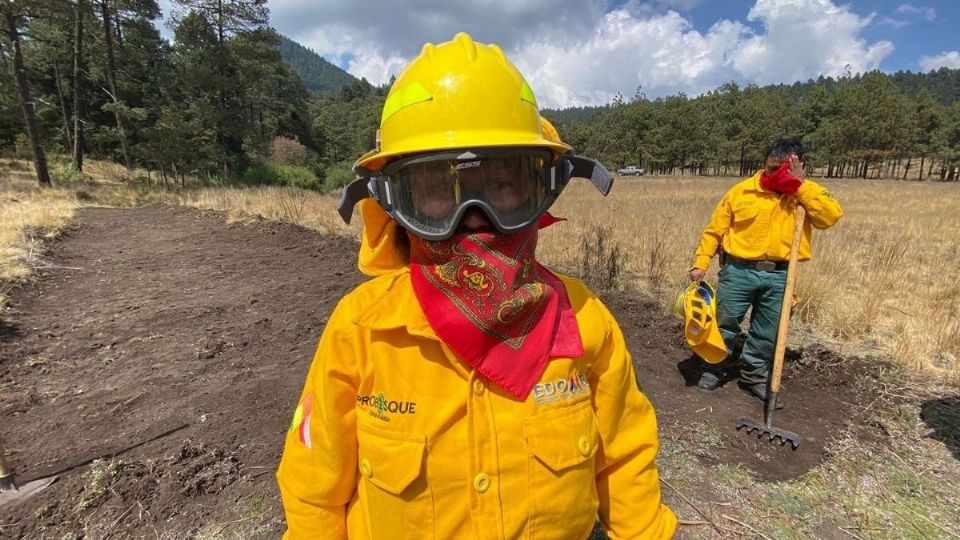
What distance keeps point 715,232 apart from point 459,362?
3697 millimetres

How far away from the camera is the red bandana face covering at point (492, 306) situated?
43.3 inches

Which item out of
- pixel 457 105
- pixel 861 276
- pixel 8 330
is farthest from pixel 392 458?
pixel 861 276

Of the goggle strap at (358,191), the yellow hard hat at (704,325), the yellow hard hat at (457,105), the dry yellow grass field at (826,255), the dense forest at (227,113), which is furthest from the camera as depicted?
the dense forest at (227,113)

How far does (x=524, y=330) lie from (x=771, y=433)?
3064mm

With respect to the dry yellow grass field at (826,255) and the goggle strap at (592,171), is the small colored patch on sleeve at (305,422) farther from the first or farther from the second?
the dry yellow grass field at (826,255)

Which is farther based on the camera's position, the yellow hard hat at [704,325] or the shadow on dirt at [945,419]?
the yellow hard hat at [704,325]

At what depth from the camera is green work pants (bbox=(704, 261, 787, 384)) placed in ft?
12.5

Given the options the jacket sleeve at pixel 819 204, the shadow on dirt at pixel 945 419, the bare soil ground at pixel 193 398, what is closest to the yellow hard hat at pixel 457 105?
the bare soil ground at pixel 193 398

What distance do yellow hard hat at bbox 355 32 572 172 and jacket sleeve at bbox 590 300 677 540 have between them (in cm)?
57

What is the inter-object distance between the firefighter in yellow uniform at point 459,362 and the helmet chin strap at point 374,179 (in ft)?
0.06

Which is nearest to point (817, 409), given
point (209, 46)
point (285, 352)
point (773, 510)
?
point (773, 510)

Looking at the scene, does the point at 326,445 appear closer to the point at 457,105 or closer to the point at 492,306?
the point at 492,306

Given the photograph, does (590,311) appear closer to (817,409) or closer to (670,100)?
(817,409)

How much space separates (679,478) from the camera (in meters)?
2.86
